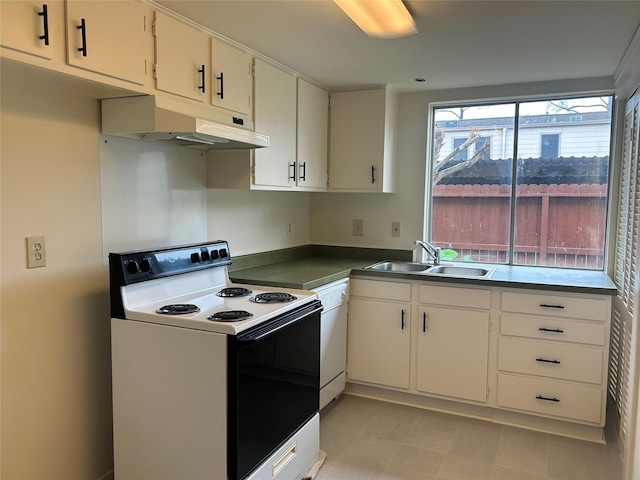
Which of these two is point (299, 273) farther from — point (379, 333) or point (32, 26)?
point (32, 26)

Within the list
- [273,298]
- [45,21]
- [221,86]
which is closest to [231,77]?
[221,86]

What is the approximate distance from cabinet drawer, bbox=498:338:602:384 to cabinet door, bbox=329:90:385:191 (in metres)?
1.36

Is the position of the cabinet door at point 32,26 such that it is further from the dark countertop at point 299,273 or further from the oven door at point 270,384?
the dark countertop at point 299,273

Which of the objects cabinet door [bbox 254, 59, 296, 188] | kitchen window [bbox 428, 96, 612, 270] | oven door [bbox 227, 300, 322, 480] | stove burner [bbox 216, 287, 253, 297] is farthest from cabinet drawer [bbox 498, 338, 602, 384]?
cabinet door [bbox 254, 59, 296, 188]

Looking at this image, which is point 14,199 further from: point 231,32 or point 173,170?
point 231,32

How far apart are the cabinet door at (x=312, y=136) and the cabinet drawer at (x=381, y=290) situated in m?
0.73

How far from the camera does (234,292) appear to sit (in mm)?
2359

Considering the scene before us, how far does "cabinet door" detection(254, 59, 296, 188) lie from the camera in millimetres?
2633

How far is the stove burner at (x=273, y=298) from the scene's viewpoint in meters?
2.22

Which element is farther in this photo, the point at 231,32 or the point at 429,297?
the point at 429,297

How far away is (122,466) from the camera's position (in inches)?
78.3

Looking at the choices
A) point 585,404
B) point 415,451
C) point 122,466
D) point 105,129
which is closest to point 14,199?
point 105,129

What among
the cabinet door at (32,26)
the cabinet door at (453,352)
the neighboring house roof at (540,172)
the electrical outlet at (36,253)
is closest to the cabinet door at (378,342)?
the cabinet door at (453,352)

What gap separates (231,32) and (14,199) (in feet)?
4.04
